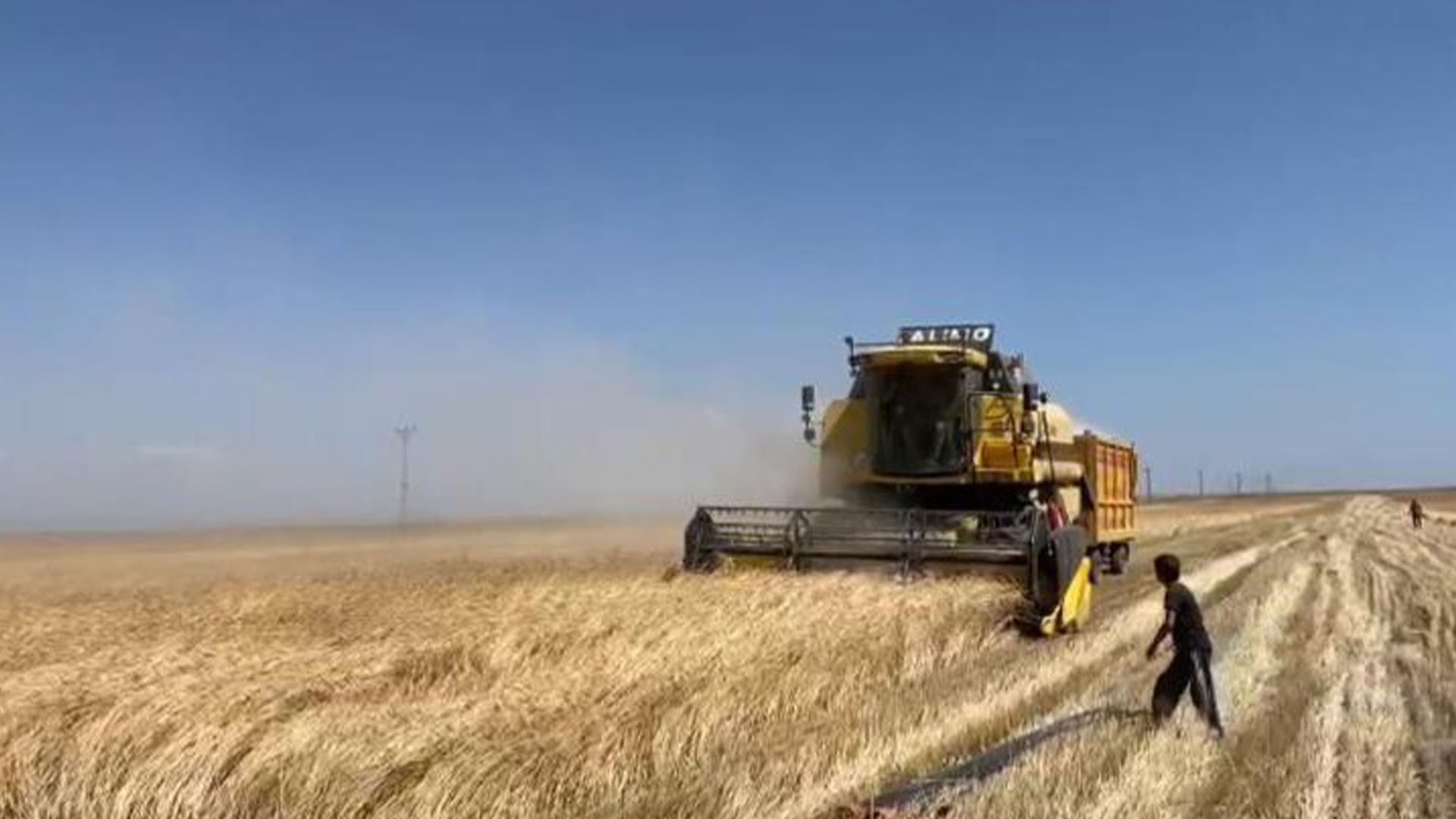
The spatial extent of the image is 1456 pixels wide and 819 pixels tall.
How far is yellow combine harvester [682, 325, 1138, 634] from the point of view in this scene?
14.9 meters

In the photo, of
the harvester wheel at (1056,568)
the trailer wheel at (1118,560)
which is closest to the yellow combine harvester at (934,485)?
the harvester wheel at (1056,568)

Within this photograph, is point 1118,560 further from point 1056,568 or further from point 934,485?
point 1056,568

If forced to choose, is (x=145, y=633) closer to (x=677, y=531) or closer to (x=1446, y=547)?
(x=1446, y=547)

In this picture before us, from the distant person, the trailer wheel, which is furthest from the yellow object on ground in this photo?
the trailer wheel

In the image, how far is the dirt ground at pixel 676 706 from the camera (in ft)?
22.7

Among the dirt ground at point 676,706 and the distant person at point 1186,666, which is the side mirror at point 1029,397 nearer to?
the dirt ground at point 676,706

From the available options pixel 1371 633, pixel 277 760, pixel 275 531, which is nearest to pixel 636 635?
pixel 277 760

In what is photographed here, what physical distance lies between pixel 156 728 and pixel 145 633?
3.81 metres

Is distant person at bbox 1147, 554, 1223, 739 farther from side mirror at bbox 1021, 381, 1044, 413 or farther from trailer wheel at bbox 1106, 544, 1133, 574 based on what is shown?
trailer wheel at bbox 1106, 544, 1133, 574

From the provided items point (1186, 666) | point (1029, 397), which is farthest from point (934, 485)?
point (1186, 666)

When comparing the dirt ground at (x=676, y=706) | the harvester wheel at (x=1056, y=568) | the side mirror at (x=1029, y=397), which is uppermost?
the side mirror at (x=1029, y=397)

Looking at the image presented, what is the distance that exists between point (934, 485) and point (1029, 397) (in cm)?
169

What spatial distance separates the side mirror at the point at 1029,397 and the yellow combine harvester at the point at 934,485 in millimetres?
40

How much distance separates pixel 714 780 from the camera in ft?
23.9
